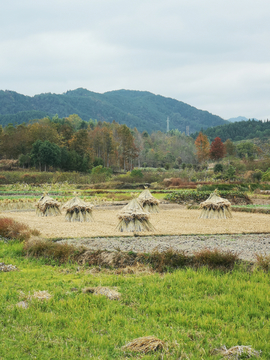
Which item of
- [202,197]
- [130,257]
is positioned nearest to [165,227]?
[130,257]

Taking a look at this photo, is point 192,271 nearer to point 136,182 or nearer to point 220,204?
point 220,204

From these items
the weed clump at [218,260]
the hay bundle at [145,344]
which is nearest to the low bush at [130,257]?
the weed clump at [218,260]

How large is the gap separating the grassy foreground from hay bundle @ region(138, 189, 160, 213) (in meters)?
8.28

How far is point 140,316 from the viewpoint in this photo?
3758 millimetres

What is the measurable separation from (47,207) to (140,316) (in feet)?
31.1

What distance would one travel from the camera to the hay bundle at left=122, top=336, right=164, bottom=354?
3.05 m

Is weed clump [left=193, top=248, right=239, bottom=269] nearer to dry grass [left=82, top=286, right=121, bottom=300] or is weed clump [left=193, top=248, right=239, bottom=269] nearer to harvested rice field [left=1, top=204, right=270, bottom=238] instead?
dry grass [left=82, top=286, right=121, bottom=300]

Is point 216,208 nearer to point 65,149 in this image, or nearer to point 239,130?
point 65,149

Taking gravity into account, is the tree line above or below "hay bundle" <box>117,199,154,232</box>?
above

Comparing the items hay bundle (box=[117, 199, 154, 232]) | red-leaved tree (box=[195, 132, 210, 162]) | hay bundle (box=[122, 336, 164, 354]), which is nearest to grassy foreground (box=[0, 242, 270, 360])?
hay bundle (box=[122, 336, 164, 354])

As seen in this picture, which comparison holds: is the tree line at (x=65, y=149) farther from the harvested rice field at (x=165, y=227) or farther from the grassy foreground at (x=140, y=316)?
the grassy foreground at (x=140, y=316)

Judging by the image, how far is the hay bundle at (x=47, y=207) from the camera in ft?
41.2

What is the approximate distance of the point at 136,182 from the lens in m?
34.3

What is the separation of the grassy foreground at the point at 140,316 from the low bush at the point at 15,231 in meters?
2.84
